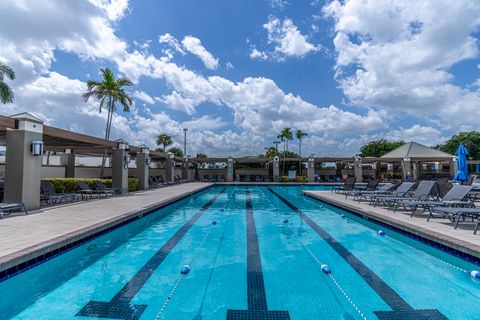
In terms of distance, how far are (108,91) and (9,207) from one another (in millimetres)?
15304

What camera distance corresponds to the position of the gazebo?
27750 mm

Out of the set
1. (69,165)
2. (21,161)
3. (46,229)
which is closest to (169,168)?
(69,165)

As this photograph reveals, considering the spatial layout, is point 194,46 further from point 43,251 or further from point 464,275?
point 464,275

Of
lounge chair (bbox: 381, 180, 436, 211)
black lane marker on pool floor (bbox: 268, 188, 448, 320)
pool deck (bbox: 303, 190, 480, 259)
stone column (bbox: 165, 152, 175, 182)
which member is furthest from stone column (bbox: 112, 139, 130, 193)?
lounge chair (bbox: 381, 180, 436, 211)

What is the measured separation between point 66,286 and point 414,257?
5912 millimetres

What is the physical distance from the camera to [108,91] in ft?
66.5

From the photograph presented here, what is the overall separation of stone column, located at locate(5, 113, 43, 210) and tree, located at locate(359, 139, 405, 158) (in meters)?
60.0

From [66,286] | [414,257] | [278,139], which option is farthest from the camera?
[278,139]

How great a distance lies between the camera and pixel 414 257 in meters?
5.23

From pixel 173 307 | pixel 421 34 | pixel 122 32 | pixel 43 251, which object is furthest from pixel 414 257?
pixel 122 32

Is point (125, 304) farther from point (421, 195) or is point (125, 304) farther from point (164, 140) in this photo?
point (164, 140)

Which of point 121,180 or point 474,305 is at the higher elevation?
point 121,180

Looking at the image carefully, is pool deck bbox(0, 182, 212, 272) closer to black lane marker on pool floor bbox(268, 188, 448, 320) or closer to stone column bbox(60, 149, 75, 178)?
black lane marker on pool floor bbox(268, 188, 448, 320)

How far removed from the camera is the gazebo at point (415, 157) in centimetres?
2775
